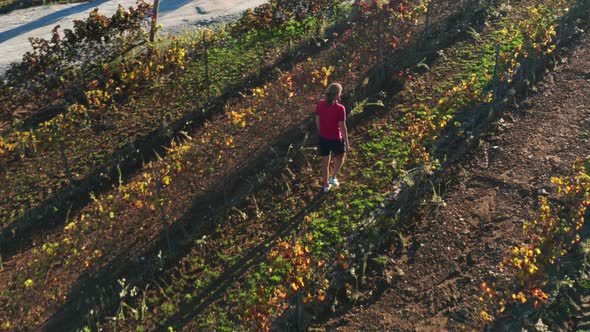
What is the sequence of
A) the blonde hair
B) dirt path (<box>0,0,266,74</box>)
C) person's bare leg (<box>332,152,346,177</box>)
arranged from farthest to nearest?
dirt path (<box>0,0,266,74</box>)
person's bare leg (<box>332,152,346,177</box>)
the blonde hair

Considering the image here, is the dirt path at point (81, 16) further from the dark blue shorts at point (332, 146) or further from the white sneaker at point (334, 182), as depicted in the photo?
the white sneaker at point (334, 182)

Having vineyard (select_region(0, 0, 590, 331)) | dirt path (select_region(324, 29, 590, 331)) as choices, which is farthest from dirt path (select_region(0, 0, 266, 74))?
dirt path (select_region(324, 29, 590, 331))

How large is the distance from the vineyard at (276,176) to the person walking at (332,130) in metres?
0.32

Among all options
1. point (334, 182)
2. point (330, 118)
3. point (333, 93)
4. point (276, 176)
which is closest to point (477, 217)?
point (334, 182)

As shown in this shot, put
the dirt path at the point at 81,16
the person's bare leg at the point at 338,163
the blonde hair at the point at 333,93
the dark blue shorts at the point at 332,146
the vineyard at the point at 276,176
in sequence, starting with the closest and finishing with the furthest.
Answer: the vineyard at the point at 276,176
the blonde hair at the point at 333,93
the dark blue shorts at the point at 332,146
the person's bare leg at the point at 338,163
the dirt path at the point at 81,16

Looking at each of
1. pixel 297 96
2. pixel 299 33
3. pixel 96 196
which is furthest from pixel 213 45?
pixel 96 196

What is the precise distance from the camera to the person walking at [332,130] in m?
6.78

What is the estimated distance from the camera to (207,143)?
8.17 m

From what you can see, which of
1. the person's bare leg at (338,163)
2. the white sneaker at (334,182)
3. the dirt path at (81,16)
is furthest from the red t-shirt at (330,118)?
the dirt path at (81,16)

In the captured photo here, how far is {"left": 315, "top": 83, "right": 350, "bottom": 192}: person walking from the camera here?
6781 millimetres

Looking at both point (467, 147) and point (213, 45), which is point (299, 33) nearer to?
point (213, 45)

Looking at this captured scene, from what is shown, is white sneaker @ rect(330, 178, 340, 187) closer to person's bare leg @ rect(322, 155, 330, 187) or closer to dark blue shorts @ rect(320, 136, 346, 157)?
person's bare leg @ rect(322, 155, 330, 187)

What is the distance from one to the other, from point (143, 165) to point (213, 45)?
3.84 m

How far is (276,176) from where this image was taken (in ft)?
24.8
